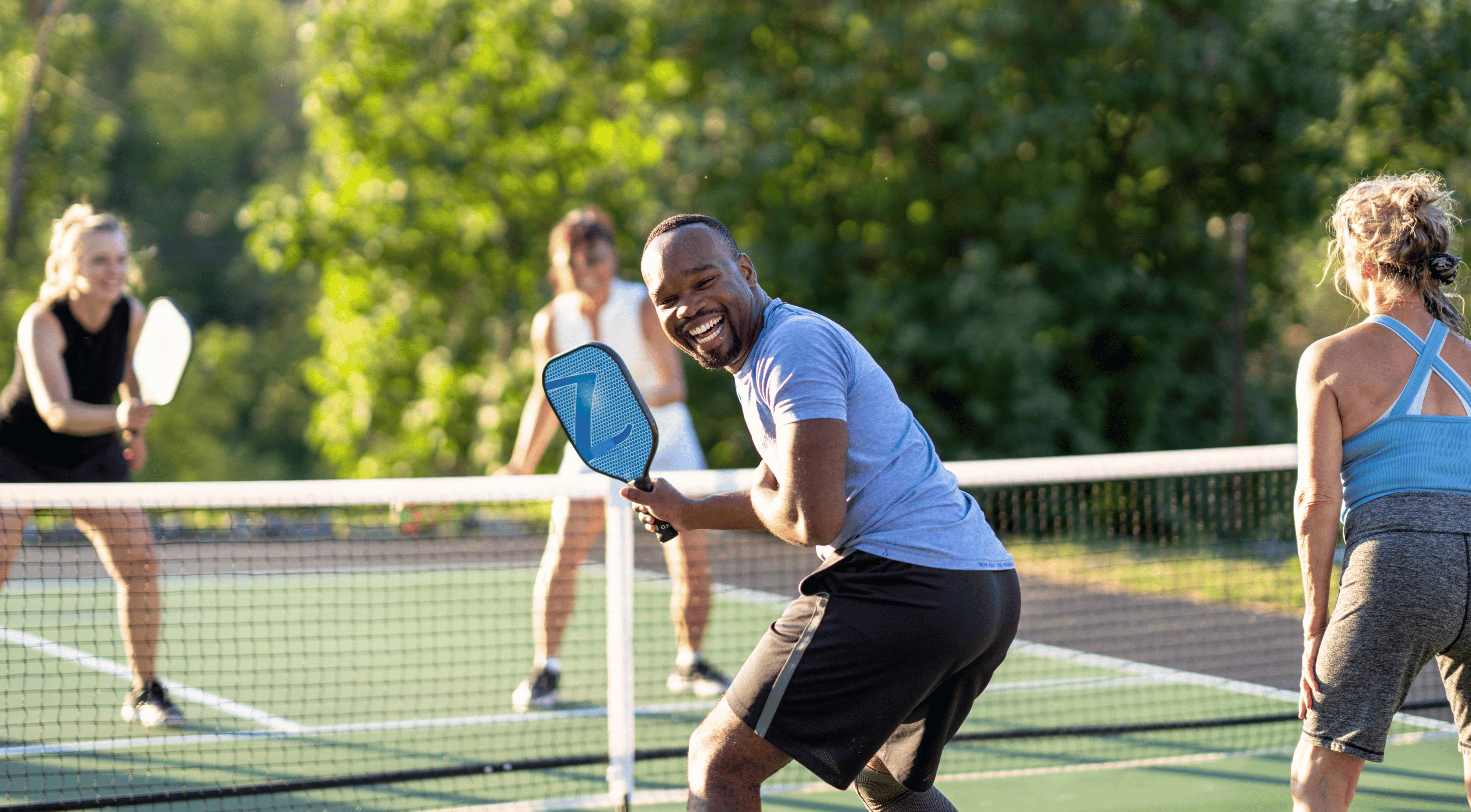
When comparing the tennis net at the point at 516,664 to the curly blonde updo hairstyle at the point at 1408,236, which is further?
the tennis net at the point at 516,664

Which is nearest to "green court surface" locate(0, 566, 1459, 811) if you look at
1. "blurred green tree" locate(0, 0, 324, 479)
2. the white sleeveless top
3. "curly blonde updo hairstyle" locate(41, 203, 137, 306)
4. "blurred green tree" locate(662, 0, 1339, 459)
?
the white sleeveless top

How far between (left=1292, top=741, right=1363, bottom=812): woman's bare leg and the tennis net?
1.91 meters

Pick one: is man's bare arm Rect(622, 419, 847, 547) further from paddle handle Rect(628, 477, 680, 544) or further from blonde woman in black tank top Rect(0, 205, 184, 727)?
blonde woman in black tank top Rect(0, 205, 184, 727)

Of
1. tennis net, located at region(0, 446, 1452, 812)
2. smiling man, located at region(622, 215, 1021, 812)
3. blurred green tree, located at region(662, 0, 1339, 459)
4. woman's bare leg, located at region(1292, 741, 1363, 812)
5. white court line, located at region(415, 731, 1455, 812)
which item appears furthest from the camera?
blurred green tree, located at region(662, 0, 1339, 459)

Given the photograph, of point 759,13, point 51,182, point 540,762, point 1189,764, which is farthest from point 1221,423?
point 51,182

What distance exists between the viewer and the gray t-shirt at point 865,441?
271 cm

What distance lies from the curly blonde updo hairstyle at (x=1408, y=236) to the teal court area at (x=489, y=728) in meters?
2.14

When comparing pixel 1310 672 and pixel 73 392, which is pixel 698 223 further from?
pixel 73 392

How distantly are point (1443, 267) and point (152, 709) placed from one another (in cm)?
505

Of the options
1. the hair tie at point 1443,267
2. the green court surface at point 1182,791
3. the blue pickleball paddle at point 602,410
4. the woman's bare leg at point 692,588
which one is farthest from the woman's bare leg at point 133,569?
the hair tie at point 1443,267

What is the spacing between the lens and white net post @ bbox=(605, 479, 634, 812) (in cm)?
450

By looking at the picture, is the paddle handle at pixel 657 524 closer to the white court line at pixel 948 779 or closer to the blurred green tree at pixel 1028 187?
the white court line at pixel 948 779

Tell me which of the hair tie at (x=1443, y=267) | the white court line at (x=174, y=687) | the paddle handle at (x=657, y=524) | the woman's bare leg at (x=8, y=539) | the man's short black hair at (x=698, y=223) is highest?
the man's short black hair at (x=698, y=223)

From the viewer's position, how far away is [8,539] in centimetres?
542
